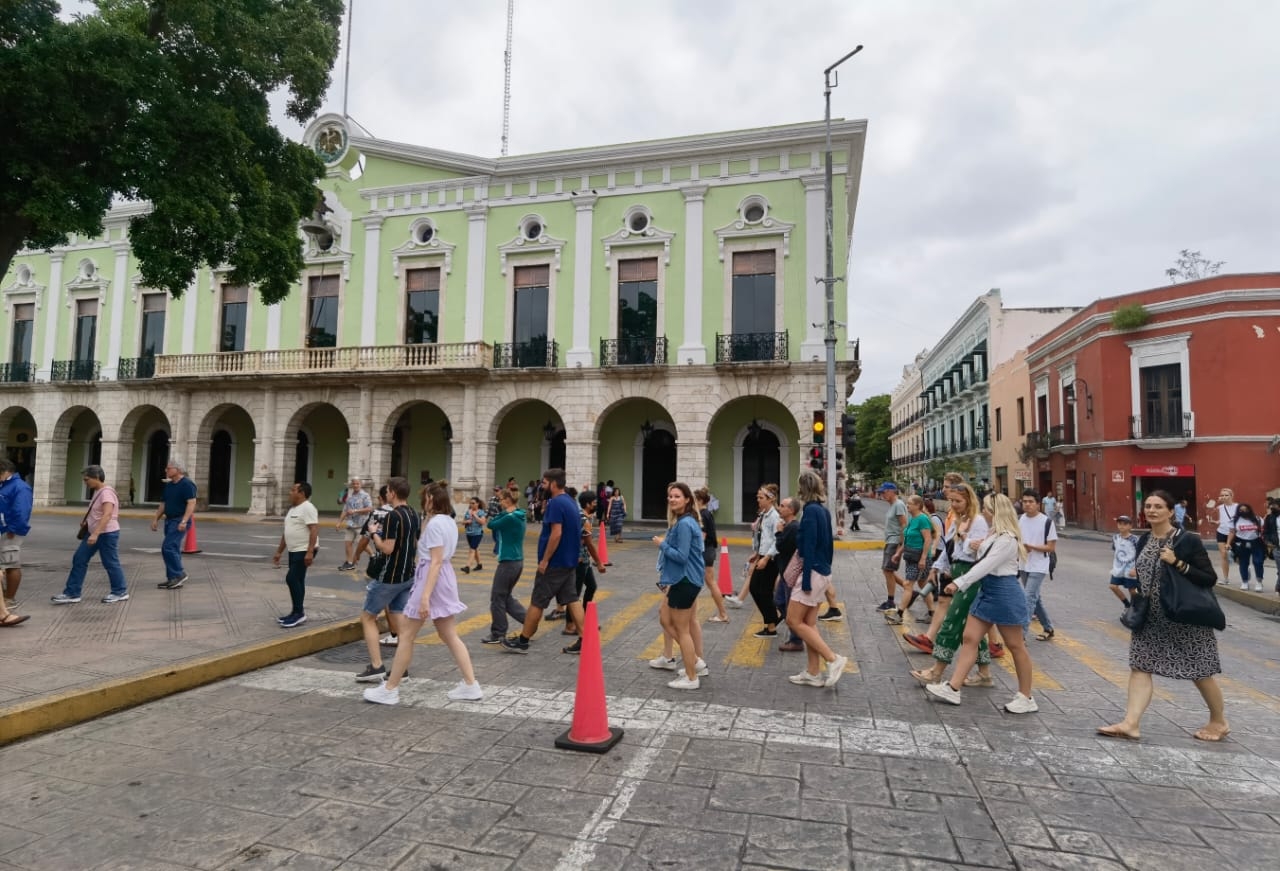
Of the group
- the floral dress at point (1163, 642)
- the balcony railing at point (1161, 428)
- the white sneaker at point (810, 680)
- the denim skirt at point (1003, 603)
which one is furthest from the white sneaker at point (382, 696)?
the balcony railing at point (1161, 428)

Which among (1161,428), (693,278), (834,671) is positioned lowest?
(834,671)

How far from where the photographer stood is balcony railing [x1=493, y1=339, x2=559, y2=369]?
21406mm

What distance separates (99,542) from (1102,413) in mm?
29568

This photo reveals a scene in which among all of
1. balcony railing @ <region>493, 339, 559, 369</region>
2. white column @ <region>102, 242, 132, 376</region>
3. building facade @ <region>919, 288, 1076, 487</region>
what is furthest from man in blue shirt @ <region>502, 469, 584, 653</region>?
building facade @ <region>919, 288, 1076, 487</region>

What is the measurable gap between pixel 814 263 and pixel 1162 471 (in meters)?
15.0

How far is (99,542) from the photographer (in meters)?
7.88

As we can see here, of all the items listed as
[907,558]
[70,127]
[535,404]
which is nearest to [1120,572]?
[907,558]

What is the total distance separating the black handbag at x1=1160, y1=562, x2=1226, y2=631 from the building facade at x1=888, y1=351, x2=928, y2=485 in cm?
5614

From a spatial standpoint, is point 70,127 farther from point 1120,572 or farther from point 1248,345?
point 1248,345

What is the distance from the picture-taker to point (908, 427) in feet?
228

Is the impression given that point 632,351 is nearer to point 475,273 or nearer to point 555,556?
point 475,273

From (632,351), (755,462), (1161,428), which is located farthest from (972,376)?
(632,351)

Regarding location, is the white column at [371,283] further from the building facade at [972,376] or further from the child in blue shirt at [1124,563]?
the building facade at [972,376]

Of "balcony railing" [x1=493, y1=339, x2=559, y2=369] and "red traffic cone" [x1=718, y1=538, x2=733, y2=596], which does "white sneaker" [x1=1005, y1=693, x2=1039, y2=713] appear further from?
"balcony railing" [x1=493, y1=339, x2=559, y2=369]
